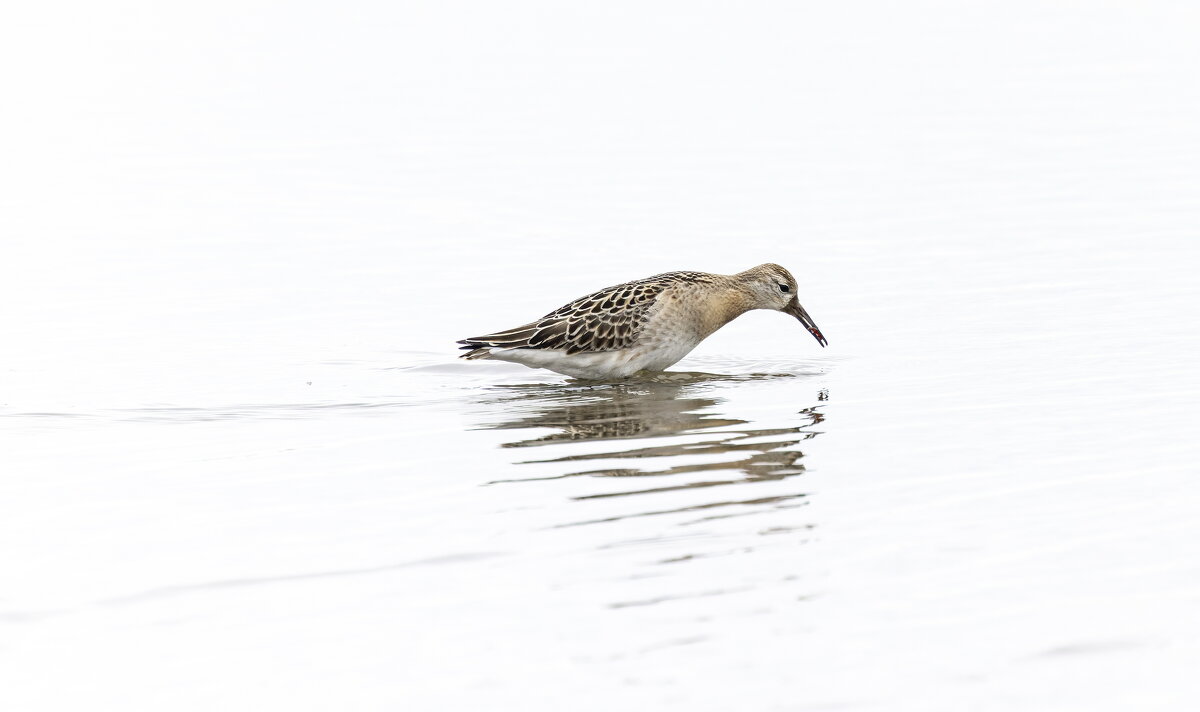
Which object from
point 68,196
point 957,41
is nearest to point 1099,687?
point 68,196

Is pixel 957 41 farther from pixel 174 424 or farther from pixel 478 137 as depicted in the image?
pixel 174 424

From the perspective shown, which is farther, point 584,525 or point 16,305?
point 16,305

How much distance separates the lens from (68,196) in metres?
27.8

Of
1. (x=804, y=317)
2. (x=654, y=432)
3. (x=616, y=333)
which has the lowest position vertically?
(x=654, y=432)

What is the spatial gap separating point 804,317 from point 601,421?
373 centimetres

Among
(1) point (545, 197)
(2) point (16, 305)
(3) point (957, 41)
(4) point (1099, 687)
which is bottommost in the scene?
(4) point (1099, 687)

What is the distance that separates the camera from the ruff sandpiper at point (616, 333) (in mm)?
15930

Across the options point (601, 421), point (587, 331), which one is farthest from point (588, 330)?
point (601, 421)

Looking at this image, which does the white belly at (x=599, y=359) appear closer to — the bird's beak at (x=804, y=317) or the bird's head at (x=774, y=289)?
the bird's head at (x=774, y=289)

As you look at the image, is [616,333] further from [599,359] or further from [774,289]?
[774,289]

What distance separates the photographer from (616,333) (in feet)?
52.2

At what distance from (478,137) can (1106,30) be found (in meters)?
24.9

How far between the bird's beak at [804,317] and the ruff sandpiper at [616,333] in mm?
970

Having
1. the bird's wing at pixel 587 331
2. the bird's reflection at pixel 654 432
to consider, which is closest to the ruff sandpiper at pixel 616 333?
the bird's wing at pixel 587 331
